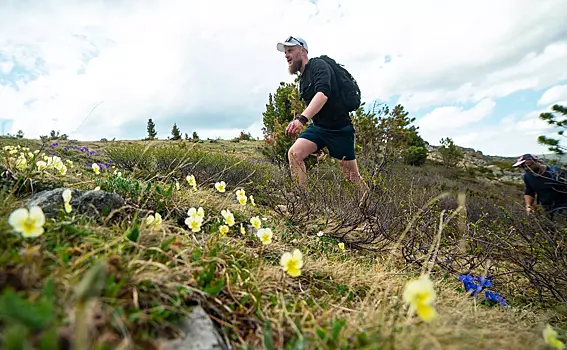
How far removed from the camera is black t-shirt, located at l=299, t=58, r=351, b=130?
3.40 m

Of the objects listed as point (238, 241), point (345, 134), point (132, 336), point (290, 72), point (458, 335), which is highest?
point (290, 72)

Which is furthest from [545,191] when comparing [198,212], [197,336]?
[197,336]

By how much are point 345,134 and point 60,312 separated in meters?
3.27

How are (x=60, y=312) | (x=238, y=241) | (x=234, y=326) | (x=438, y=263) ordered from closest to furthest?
1. (x=60, y=312)
2. (x=234, y=326)
3. (x=238, y=241)
4. (x=438, y=263)

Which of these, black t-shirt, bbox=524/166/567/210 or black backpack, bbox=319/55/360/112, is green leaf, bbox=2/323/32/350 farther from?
black t-shirt, bbox=524/166/567/210

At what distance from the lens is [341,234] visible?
10.3 feet

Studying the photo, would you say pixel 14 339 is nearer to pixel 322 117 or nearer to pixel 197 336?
pixel 197 336

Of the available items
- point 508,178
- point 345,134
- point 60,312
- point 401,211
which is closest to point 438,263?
point 401,211

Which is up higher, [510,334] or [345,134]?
[345,134]

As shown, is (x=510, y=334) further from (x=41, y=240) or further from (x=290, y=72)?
(x=290, y=72)

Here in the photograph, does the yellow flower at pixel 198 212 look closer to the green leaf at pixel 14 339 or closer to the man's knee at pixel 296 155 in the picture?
the green leaf at pixel 14 339

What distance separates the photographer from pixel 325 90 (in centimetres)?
336

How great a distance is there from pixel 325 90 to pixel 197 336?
2836mm

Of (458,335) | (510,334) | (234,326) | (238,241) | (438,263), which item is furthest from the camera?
(438,263)
